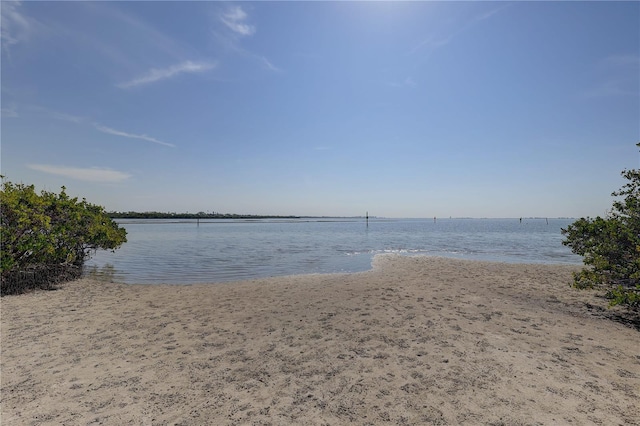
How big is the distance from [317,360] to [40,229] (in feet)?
46.8

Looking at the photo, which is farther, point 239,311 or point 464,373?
point 239,311

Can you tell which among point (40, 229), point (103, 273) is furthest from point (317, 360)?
point (103, 273)

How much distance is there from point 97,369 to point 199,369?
2.15 meters

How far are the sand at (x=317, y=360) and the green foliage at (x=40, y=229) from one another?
5.85 feet

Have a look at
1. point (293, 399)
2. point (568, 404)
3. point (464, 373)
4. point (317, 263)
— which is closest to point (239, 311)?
point (293, 399)

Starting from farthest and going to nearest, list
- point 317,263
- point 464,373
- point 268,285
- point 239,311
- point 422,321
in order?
1. point 317,263
2. point 268,285
3. point 239,311
4. point 422,321
5. point 464,373

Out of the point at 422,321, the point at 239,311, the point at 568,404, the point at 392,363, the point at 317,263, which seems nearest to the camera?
the point at 568,404

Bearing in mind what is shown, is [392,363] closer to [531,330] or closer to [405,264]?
[531,330]

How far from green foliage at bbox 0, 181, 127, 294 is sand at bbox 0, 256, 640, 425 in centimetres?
178

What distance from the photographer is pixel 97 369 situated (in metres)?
6.32

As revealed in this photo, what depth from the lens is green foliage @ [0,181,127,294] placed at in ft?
38.4

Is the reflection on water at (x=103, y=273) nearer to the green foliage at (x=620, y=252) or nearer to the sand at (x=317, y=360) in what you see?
the sand at (x=317, y=360)

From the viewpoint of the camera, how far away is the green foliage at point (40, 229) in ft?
38.4

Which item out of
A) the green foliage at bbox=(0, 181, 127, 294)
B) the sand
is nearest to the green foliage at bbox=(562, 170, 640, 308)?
the sand
